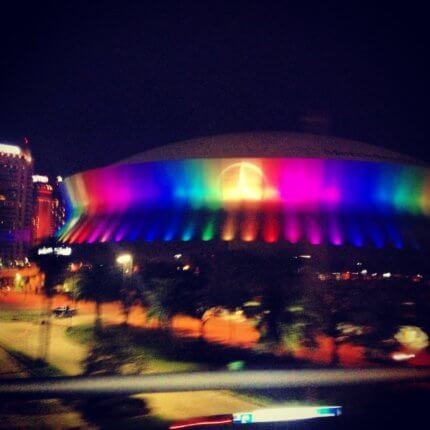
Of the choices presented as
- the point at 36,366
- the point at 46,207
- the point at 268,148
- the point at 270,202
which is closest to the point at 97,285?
the point at 36,366

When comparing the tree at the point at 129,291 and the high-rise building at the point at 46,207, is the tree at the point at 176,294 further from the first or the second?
the high-rise building at the point at 46,207

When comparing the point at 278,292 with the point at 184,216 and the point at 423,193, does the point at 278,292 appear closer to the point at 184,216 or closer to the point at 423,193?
the point at 184,216

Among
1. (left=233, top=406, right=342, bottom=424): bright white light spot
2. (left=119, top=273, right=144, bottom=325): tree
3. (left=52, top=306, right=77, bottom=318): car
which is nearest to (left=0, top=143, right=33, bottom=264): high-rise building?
(left=52, top=306, right=77, bottom=318): car

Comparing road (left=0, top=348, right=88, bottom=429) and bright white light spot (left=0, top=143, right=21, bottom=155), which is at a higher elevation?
bright white light spot (left=0, top=143, right=21, bottom=155)

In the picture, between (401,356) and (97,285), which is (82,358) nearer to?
(97,285)

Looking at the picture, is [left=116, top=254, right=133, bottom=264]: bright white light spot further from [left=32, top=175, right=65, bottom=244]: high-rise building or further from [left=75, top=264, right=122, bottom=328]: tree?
[left=32, top=175, right=65, bottom=244]: high-rise building

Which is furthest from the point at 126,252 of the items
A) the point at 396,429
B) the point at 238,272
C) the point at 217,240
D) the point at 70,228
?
the point at 396,429
